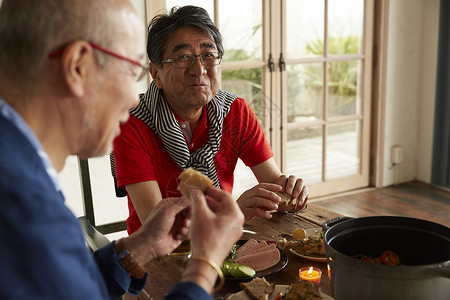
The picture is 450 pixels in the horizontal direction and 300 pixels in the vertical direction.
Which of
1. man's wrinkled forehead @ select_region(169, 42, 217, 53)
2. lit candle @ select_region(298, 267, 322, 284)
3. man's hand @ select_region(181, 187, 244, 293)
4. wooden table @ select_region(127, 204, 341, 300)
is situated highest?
man's wrinkled forehead @ select_region(169, 42, 217, 53)

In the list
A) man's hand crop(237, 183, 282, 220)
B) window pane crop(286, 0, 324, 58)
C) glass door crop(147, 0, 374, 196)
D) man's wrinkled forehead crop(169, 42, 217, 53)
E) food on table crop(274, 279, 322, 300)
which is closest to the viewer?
food on table crop(274, 279, 322, 300)

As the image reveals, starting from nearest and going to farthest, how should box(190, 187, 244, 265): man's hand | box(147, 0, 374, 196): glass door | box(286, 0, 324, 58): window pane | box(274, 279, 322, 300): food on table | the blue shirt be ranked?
the blue shirt
box(190, 187, 244, 265): man's hand
box(274, 279, 322, 300): food on table
box(147, 0, 374, 196): glass door
box(286, 0, 324, 58): window pane

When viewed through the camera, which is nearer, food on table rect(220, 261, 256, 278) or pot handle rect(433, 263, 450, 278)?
pot handle rect(433, 263, 450, 278)

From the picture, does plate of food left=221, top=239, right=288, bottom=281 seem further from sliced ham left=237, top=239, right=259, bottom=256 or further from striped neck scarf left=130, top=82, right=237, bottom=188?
striped neck scarf left=130, top=82, right=237, bottom=188

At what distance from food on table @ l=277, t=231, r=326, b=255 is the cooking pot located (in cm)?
15

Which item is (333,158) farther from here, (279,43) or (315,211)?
(315,211)

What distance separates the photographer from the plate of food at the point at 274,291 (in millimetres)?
1058

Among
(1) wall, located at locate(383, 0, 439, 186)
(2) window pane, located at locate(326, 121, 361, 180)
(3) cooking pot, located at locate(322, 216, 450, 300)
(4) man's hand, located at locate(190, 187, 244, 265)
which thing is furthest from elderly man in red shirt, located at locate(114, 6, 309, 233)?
(1) wall, located at locate(383, 0, 439, 186)

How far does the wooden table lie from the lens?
3.90 ft

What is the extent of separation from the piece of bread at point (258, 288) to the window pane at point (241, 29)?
2686mm

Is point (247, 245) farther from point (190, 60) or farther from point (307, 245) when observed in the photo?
point (190, 60)

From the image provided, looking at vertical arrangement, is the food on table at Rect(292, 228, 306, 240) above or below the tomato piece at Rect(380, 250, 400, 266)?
below

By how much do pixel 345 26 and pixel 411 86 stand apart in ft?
3.07

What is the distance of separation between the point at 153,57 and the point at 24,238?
1308 millimetres
